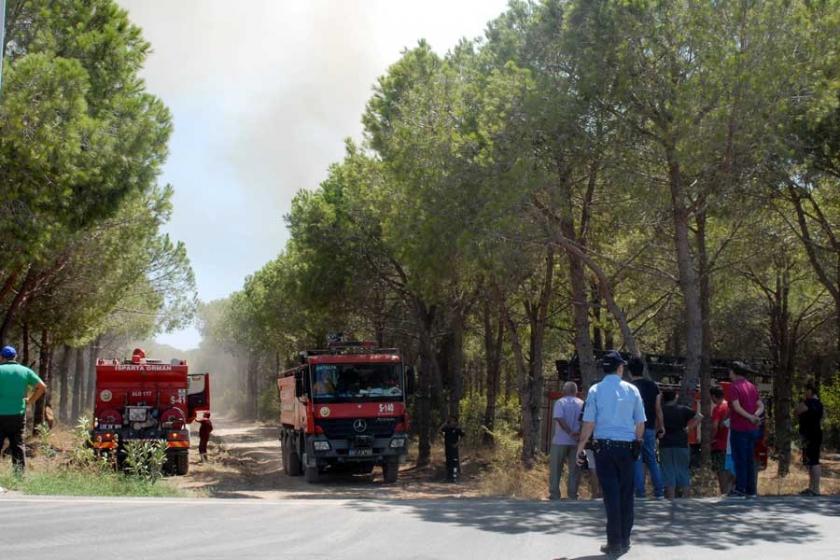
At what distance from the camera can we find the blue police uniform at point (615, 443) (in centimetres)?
806

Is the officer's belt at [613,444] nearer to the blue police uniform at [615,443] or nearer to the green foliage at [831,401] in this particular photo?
the blue police uniform at [615,443]

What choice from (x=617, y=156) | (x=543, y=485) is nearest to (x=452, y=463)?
(x=543, y=485)

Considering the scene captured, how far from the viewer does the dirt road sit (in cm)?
1944

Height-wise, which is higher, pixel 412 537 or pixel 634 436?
pixel 634 436

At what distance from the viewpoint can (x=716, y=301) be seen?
103 feet

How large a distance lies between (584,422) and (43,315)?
81.7 ft

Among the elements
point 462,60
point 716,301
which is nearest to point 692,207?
point 462,60

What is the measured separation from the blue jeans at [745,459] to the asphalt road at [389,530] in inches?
49.7

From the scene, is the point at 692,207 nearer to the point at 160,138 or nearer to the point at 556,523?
the point at 556,523

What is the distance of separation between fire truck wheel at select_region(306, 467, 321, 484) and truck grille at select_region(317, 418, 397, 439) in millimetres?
1107

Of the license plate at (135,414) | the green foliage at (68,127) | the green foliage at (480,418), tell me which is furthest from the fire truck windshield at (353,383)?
the green foliage at (480,418)

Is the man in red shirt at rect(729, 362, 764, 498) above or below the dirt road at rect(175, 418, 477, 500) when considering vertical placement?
above

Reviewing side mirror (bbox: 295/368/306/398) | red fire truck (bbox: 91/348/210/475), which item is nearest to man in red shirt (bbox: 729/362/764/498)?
side mirror (bbox: 295/368/306/398)

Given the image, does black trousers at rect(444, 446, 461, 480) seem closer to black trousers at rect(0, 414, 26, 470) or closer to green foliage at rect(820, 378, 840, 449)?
green foliage at rect(820, 378, 840, 449)
